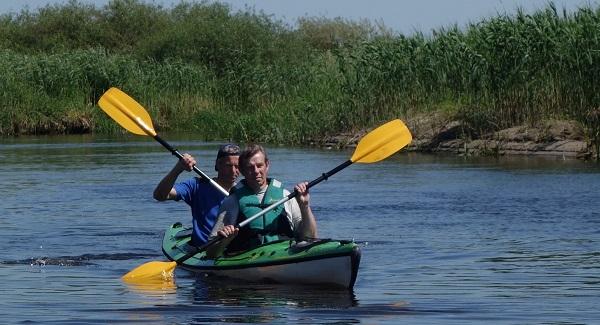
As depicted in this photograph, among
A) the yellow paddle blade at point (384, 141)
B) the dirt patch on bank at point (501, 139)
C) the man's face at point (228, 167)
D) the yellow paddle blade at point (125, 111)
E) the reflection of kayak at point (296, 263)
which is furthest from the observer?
the dirt patch on bank at point (501, 139)

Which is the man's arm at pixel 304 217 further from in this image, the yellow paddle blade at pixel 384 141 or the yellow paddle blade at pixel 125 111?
the yellow paddle blade at pixel 125 111

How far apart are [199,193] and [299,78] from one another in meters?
20.5

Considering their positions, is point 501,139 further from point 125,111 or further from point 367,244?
point 125,111

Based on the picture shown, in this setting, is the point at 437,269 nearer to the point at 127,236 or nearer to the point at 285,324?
the point at 285,324

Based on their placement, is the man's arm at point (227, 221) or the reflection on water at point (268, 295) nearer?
the reflection on water at point (268, 295)

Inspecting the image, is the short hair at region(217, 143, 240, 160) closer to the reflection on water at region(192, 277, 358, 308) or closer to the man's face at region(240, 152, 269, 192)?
the man's face at region(240, 152, 269, 192)

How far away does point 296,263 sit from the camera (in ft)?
30.3

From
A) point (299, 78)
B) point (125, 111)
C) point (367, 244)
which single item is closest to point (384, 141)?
point (367, 244)

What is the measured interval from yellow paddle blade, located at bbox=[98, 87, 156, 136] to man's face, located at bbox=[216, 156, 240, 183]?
2065 mm

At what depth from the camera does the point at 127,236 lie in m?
12.9

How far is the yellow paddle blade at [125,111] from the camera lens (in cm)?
1185

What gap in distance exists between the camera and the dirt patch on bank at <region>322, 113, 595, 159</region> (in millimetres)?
20797

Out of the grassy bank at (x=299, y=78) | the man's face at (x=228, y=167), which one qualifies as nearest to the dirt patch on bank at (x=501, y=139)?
the grassy bank at (x=299, y=78)

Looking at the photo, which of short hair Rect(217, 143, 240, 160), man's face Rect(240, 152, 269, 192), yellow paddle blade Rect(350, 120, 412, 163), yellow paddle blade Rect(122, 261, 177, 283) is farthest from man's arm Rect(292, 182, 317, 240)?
yellow paddle blade Rect(350, 120, 412, 163)
